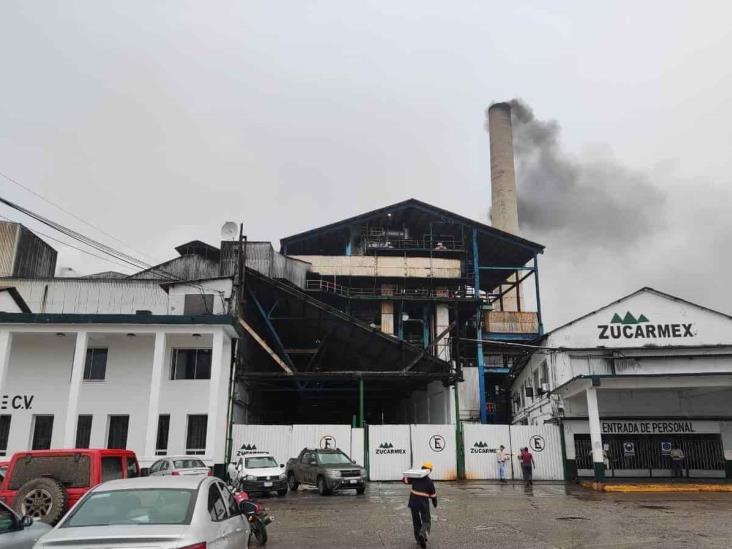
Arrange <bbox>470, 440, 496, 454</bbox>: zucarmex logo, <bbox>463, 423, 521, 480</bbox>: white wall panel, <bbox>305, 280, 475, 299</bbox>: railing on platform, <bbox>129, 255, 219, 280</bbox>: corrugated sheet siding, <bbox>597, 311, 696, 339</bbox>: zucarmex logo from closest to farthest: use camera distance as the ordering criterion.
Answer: <bbox>463, 423, 521, 480</bbox>: white wall panel
<bbox>470, 440, 496, 454</bbox>: zucarmex logo
<bbox>597, 311, 696, 339</bbox>: zucarmex logo
<bbox>129, 255, 219, 280</bbox>: corrugated sheet siding
<bbox>305, 280, 475, 299</bbox>: railing on platform

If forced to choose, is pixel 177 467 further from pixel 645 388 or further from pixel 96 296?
pixel 96 296

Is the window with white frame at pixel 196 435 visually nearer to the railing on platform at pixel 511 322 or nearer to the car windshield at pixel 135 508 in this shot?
the car windshield at pixel 135 508

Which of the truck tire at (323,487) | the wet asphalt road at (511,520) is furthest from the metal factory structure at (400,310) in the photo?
the wet asphalt road at (511,520)

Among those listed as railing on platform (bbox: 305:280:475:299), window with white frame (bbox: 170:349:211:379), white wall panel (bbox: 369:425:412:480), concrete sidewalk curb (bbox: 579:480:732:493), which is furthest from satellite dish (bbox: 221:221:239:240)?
concrete sidewalk curb (bbox: 579:480:732:493)

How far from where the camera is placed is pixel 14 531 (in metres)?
6.75

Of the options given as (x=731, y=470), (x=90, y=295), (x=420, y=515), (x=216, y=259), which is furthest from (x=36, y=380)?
(x=731, y=470)

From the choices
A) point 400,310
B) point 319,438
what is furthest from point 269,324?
point 400,310

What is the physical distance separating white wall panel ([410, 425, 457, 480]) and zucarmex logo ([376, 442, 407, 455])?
0.58 meters

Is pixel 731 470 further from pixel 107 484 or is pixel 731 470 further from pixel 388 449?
pixel 107 484

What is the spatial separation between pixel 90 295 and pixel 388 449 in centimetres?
2036

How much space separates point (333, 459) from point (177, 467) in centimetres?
536

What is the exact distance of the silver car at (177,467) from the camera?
17.8 m

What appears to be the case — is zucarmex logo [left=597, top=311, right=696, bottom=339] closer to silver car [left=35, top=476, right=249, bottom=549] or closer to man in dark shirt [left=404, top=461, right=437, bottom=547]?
man in dark shirt [left=404, top=461, right=437, bottom=547]

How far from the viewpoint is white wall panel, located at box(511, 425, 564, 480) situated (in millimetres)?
26484
